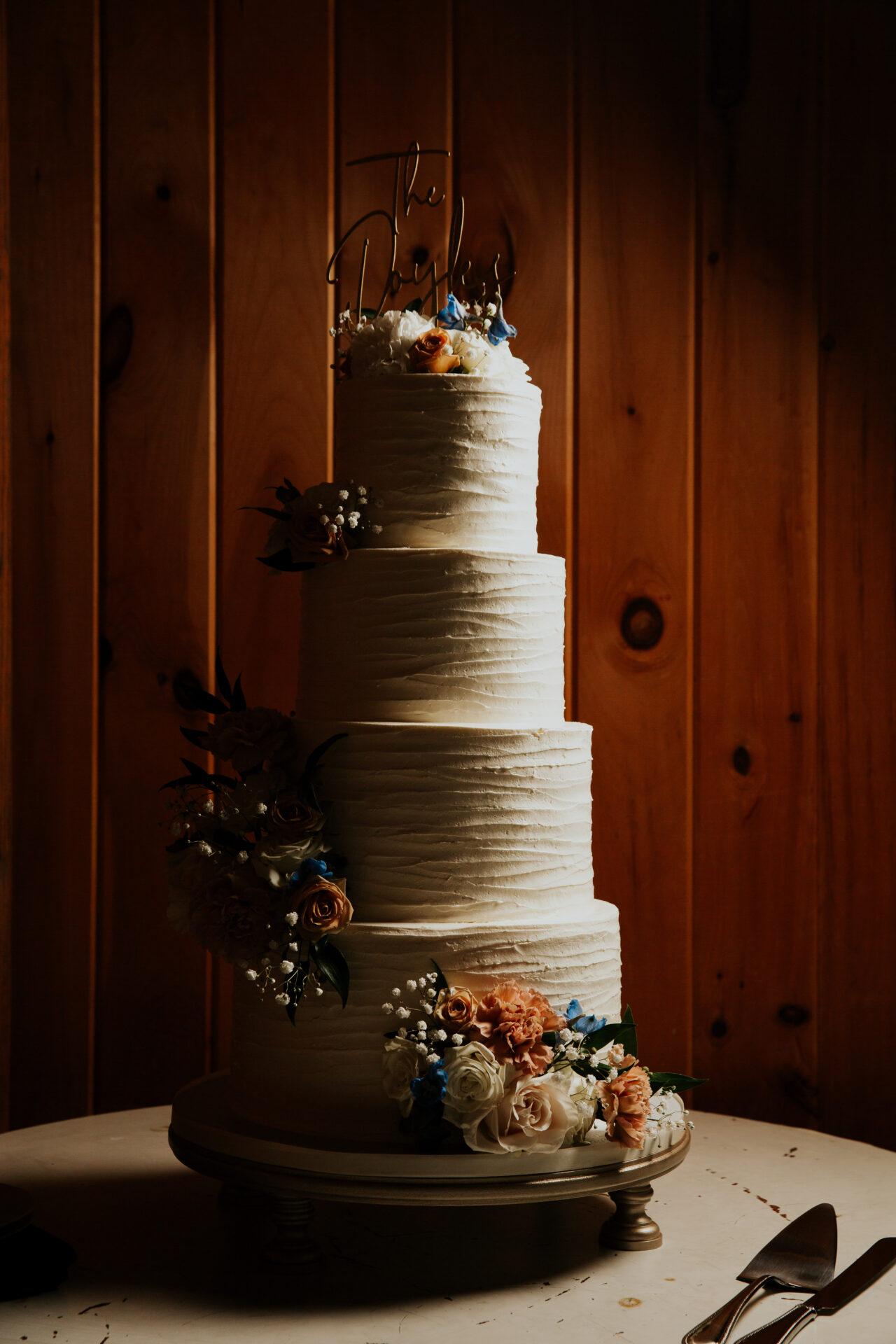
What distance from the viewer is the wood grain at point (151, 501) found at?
2201mm

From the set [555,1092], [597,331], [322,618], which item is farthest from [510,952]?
[597,331]

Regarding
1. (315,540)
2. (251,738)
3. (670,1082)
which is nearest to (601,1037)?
(670,1082)

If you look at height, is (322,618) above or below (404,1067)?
above

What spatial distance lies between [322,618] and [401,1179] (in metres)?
0.67

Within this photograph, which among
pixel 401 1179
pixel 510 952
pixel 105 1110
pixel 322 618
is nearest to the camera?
pixel 401 1179

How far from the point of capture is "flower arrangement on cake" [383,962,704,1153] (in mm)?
1423

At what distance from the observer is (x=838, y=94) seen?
230cm

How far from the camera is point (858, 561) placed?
2303 millimetres

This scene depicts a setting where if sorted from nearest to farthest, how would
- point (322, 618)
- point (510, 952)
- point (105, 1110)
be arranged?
point (510, 952) → point (322, 618) → point (105, 1110)

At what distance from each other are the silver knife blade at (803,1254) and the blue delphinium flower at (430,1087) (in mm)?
373

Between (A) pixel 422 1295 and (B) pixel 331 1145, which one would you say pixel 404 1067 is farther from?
(A) pixel 422 1295

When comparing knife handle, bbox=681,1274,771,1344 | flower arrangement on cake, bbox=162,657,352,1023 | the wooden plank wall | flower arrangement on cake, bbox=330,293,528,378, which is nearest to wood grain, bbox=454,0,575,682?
the wooden plank wall

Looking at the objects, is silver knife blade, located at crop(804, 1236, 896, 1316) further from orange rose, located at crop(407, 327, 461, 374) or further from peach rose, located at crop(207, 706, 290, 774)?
orange rose, located at crop(407, 327, 461, 374)

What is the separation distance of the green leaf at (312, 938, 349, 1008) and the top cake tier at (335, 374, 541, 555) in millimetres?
497
